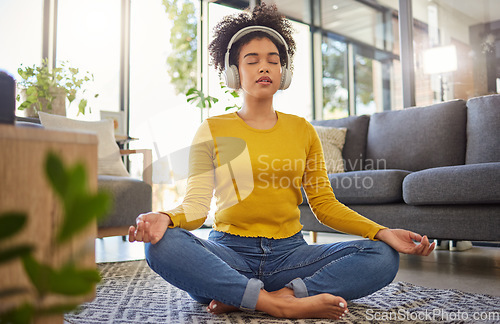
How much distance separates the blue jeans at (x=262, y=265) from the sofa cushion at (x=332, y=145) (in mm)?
1687

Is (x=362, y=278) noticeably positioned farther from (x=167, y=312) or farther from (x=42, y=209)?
(x=42, y=209)

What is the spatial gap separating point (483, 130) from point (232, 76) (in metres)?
1.76

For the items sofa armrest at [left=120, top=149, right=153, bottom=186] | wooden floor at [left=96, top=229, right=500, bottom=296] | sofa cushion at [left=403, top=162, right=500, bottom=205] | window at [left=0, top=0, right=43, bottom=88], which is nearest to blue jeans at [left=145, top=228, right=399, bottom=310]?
wooden floor at [left=96, top=229, right=500, bottom=296]

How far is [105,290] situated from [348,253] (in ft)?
3.13

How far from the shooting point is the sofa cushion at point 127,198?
2359mm

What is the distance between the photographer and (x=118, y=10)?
4539 mm

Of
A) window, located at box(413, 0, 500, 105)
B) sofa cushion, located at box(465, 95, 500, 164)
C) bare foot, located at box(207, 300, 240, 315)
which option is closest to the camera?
bare foot, located at box(207, 300, 240, 315)

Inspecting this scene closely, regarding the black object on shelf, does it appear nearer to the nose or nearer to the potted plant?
the nose

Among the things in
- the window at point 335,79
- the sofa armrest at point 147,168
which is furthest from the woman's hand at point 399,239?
the window at point 335,79

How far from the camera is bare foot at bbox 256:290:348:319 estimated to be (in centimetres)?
110

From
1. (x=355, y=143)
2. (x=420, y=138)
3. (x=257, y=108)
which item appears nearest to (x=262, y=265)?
(x=257, y=108)

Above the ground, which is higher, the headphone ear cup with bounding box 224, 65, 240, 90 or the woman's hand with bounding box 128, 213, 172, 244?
the headphone ear cup with bounding box 224, 65, 240, 90

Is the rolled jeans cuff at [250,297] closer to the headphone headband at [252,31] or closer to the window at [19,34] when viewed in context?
the headphone headband at [252,31]

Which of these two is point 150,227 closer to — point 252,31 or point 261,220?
point 261,220
